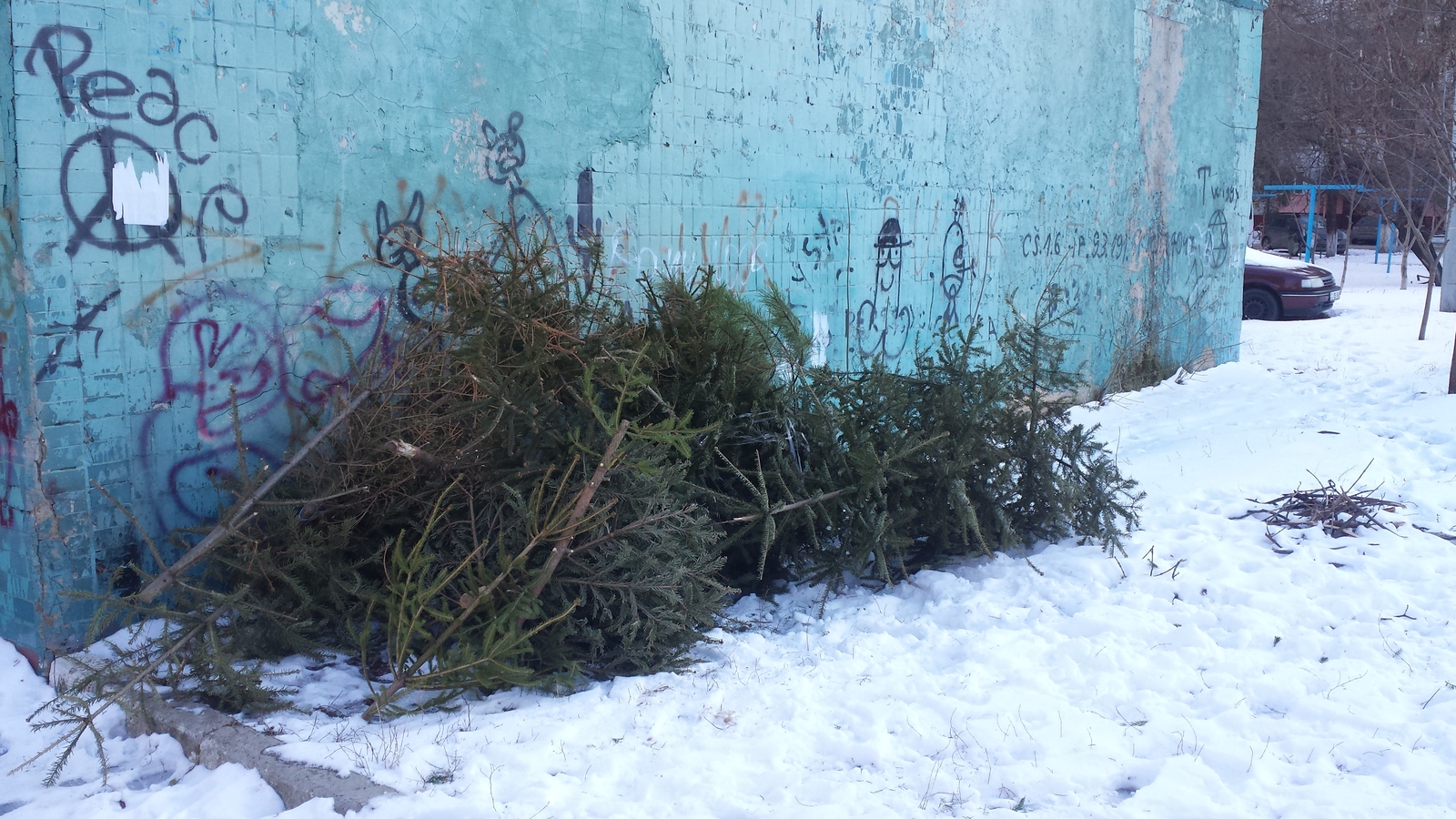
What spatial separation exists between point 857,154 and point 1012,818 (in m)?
5.78

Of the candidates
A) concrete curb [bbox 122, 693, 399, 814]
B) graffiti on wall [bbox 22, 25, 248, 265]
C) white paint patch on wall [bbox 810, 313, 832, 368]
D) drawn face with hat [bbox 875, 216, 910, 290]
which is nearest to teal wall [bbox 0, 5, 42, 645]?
graffiti on wall [bbox 22, 25, 248, 265]

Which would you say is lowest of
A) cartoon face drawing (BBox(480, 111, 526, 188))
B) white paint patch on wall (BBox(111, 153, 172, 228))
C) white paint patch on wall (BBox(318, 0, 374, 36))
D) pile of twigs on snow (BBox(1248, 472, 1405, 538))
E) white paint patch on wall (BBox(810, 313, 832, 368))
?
pile of twigs on snow (BBox(1248, 472, 1405, 538))

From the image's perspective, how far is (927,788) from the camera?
3.51m

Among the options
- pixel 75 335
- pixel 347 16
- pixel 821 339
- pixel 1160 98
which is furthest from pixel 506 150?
pixel 1160 98

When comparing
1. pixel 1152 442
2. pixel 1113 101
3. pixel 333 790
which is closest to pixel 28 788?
pixel 333 790

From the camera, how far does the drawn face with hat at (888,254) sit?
28.0ft

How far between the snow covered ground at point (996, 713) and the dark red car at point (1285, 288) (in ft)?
40.1

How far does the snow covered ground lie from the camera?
345cm

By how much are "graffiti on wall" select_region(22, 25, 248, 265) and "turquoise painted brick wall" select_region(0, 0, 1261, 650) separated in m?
0.01

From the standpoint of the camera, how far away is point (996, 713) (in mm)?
4023

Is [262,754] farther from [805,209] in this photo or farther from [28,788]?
[805,209]

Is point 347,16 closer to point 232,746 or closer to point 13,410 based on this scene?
point 13,410

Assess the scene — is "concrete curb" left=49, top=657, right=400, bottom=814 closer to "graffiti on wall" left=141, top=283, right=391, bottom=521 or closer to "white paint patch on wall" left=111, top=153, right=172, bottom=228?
"graffiti on wall" left=141, top=283, right=391, bottom=521

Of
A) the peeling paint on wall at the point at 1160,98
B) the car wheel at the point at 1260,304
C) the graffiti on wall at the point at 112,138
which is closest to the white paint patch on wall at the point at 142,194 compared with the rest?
the graffiti on wall at the point at 112,138
